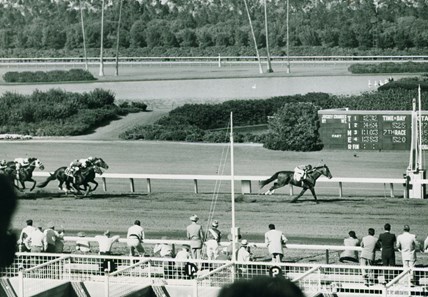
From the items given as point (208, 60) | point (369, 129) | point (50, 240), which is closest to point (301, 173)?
point (369, 129)

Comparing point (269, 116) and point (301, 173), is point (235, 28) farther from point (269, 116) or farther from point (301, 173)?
point (301, 173)

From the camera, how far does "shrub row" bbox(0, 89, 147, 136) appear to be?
3013cm

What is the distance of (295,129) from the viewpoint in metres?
25.5

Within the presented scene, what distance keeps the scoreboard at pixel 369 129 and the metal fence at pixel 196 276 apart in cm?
1136

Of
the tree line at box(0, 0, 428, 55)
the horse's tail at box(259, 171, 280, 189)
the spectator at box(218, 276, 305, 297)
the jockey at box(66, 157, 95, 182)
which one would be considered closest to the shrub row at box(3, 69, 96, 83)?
the tree line at box(0, 0, 428, 55)

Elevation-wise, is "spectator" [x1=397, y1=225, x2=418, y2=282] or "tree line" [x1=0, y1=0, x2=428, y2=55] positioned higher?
"tree line" [x1=0, y1=0, x2=428, y2=55]

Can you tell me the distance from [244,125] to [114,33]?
108ft

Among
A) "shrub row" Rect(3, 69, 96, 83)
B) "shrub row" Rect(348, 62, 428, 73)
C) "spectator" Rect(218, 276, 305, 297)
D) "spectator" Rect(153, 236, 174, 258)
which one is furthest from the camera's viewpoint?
"shrub row" Rect(348, 62, 428, 73)

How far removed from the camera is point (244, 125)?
30.8m

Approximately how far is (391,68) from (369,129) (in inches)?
775

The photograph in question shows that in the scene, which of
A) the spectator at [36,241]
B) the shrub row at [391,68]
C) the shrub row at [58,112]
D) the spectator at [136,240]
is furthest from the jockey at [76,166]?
the shrub row at [391,68]

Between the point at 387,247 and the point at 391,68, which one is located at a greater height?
the point at 391,68

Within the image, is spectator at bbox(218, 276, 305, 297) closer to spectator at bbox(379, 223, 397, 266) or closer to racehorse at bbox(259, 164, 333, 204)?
spectator at bbox(379, 223, 397, 266)

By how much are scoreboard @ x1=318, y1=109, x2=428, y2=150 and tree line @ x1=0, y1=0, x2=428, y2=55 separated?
2738cm
